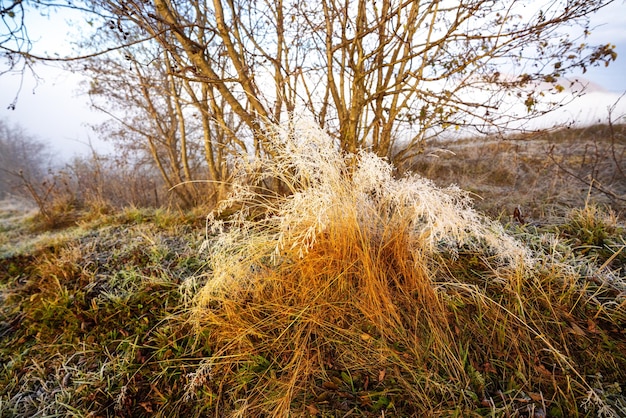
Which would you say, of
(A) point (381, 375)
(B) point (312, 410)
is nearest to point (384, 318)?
(A) point (381, 375)

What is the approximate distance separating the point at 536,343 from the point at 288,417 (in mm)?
1287

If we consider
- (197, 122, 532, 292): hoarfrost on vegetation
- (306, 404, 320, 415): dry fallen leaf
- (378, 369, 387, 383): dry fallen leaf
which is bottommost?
(306, 404, 320, 415): dry fallen leaf

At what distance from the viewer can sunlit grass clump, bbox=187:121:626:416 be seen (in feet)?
4.03

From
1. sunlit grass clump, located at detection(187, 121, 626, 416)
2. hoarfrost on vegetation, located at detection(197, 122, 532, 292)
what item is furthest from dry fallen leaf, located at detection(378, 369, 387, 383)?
hoarfrost on vegetation, located at detection(197, 122, 532, 292)

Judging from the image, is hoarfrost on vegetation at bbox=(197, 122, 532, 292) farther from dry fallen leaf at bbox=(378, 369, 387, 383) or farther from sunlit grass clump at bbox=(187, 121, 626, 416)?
dry fallen leaf at bbox=(378, 369, 387, 383)

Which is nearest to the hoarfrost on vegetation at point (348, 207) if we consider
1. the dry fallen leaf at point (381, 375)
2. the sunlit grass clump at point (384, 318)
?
the sunlit grass clump at point (384, 318)

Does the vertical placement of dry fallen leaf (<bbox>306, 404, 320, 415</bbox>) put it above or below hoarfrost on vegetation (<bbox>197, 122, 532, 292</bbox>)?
below

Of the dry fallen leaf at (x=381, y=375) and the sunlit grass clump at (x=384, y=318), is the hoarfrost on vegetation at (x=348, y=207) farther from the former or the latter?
the dry fallen leaf at (x=381, y=375)

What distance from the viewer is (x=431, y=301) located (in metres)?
1.50

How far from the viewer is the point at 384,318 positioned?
4.76 ft

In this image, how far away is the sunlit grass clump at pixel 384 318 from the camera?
1.23 metres

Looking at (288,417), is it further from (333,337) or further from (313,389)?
(333,337)

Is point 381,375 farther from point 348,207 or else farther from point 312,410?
point 348,207

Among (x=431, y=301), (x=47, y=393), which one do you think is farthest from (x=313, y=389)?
(x=47, y=393)
